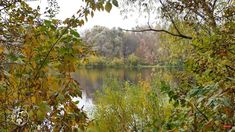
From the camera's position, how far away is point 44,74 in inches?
44.5

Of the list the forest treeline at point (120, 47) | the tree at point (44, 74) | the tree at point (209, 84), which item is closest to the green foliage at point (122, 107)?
the tree at point (209, 84)

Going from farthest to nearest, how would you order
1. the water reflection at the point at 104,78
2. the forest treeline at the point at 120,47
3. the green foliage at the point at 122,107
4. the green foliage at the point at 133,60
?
the green foliage at the point at 133,60, the forest treeline at the point at 120,47, the water reflection at the point at 104,78, the green foliage at the point at 122,107

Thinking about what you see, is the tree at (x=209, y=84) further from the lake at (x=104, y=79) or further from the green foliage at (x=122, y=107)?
the green foliage at (x=122, y=107)

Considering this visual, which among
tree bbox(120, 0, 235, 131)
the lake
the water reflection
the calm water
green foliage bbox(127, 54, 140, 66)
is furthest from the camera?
green foliage bbox(127, 54, 140, 66)

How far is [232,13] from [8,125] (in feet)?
6.82

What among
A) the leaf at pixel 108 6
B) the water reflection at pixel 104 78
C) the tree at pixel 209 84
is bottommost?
the water reflection at pixel 104 78

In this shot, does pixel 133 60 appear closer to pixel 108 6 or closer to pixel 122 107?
pixel 122 107

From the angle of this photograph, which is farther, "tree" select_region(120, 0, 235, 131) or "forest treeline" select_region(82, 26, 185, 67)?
"forest treeline" select_region(82, 26, 185, 67)

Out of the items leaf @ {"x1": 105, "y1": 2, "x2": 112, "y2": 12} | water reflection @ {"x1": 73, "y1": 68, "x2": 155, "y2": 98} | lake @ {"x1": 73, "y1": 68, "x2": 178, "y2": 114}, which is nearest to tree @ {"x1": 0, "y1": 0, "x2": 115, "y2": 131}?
leaf @ {"x1": 105, "y1": 2, "x2": 112, "y2": 12}

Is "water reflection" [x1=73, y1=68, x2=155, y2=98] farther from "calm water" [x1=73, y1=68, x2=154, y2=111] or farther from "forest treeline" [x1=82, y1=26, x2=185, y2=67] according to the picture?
"forest treeline" [x1=82, y1=26, x2=185, y2=67]

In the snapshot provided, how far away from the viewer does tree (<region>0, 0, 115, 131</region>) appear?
1081 mm

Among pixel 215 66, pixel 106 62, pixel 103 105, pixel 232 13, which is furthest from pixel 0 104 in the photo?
pixel 106 62

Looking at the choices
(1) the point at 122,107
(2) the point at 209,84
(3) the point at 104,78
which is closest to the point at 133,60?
(3) the point at 104,78

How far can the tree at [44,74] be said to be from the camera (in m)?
1.08
